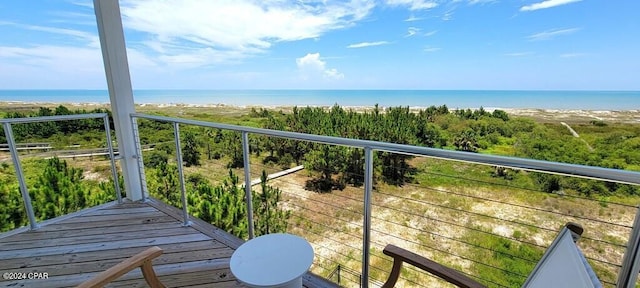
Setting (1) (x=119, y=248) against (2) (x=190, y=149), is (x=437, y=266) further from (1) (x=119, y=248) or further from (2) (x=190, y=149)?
(2) (x=190, y=149)

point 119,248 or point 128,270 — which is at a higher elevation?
point 128,270

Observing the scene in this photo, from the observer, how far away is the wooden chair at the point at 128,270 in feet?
3.04


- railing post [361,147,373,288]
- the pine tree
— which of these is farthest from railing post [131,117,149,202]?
the pine tree

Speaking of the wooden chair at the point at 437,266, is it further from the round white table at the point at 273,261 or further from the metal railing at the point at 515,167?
the round white table at the point at 273,261

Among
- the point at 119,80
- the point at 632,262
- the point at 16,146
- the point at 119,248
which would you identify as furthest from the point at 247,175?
the point at 16,146

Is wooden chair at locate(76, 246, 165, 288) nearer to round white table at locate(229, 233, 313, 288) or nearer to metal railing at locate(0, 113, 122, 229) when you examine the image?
round white table at locate(229, 233, 313, 288)

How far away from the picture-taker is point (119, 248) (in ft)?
6.99

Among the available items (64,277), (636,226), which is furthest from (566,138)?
(64,277)

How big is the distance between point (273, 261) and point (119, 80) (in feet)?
8.06

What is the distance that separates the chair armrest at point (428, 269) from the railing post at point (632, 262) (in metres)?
0.49

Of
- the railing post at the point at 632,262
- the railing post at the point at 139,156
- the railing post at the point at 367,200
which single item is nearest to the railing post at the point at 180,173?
the railing post at the point at 139,156

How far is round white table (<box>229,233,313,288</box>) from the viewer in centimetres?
106

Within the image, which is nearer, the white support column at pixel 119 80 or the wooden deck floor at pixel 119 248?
the wooden deck floor at pixel 119 248

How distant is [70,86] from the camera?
4.46m
